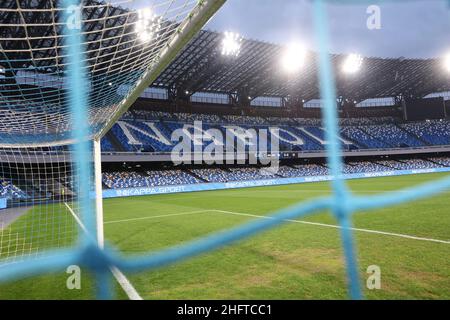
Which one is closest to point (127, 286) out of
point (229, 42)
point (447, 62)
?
point (229, 42)

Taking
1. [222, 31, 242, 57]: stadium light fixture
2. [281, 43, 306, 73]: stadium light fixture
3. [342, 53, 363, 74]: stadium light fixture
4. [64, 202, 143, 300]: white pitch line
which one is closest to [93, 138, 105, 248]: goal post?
[64, 202, 143, 300]: white pitch line

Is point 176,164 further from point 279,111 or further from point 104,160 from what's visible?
point 279,111

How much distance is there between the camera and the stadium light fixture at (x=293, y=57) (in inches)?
1294

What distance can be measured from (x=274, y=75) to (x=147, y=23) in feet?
120

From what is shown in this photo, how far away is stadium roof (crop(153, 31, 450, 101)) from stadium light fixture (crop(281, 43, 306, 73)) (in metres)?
0.68

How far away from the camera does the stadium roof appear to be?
32406 millimetres

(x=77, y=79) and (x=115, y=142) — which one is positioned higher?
(x=115, y=142)

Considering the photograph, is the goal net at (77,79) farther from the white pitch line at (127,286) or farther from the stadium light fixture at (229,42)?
the stadium light fixture at (229,42)

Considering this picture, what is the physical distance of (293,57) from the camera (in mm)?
33875

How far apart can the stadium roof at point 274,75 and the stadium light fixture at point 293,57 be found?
0.68 meters

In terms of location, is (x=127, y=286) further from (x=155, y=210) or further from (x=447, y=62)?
(x=447, y=62)

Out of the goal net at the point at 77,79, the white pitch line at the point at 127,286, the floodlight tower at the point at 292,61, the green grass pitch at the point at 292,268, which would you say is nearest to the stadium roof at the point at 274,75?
the floodlight tower at the point at 292,61

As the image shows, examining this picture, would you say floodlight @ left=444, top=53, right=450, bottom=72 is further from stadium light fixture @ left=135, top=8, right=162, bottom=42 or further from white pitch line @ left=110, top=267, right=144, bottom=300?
white pitch line @ left=110, top=267, right=144, bottom=300
